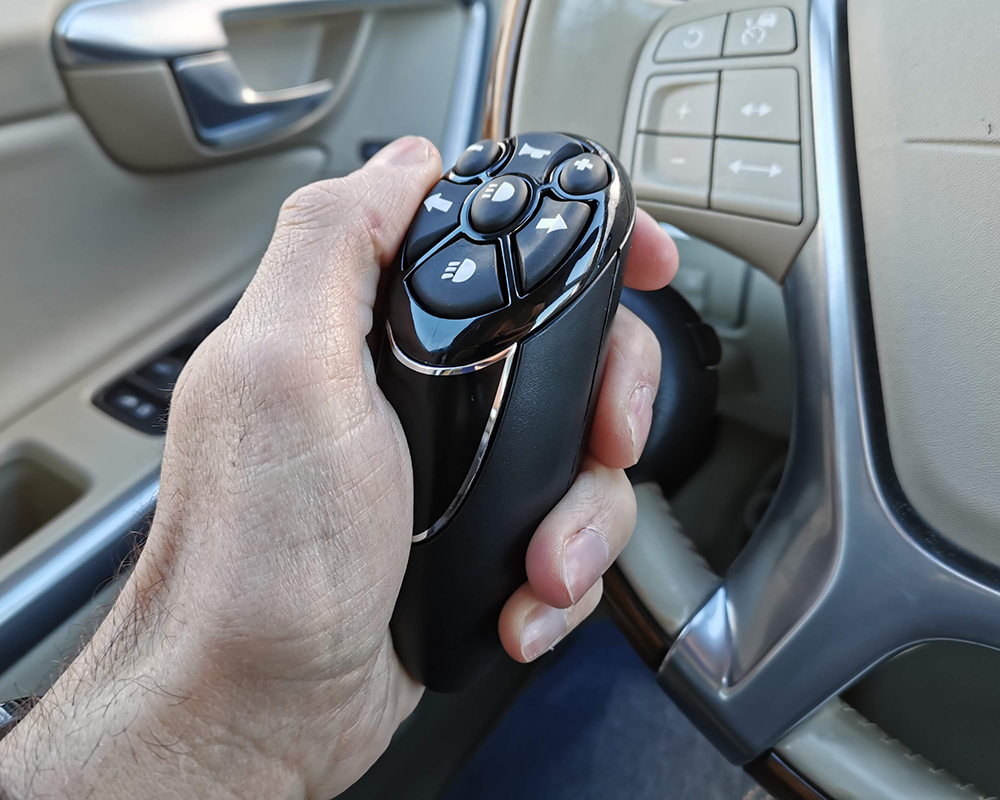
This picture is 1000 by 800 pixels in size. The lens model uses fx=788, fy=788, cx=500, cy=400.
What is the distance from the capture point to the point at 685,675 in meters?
0.49

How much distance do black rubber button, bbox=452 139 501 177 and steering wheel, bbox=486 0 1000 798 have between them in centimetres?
15

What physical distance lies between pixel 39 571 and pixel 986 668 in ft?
2.40

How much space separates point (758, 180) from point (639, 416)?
0.18 metres

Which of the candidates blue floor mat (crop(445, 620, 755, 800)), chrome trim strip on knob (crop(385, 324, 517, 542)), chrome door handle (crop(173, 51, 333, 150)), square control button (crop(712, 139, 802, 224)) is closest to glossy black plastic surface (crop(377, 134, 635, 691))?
chrome trim strip on knob (crop(385, 324, 517, 542))

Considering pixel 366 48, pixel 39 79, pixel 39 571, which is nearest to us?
pixel 39 571

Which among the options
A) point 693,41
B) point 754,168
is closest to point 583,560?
point 754,168

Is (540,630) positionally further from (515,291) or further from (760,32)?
(760,32)

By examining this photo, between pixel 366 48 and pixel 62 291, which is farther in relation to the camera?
pixel 366 48

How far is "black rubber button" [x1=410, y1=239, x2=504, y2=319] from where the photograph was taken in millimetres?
423

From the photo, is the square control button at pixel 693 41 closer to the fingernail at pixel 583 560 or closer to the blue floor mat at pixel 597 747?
the fingernail at pixel 583 560

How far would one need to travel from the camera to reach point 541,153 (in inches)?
19.3

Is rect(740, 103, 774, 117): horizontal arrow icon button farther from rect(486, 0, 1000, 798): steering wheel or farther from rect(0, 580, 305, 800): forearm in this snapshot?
rect(0, 580, 305, 800): forearm

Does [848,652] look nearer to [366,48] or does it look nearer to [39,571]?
[39,571]

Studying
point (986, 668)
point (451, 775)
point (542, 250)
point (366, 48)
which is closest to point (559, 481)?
point (542, 250)
